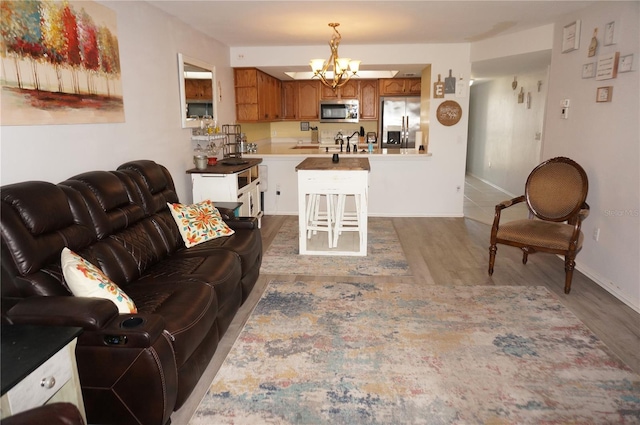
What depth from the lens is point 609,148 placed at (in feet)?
11.9

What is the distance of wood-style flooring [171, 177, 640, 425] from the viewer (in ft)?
8.99

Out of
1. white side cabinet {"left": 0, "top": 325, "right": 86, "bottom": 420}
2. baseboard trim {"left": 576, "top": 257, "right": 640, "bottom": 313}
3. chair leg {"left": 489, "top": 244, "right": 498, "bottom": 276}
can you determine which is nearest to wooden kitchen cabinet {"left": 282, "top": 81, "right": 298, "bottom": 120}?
chair leg {"left": 489, "top": 244, "right": 498, "bottom": 276}

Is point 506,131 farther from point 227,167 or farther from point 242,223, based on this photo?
point 242,223

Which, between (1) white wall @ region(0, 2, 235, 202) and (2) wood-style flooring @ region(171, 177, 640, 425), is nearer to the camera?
(1) white wall @ region(0, 2, 235, 202)

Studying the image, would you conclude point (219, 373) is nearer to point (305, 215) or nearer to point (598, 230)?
point (305, 215)

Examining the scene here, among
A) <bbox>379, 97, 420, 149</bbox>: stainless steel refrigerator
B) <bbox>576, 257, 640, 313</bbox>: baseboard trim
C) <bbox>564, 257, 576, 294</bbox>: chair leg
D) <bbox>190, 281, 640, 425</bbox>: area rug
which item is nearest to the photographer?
<bbox>190, 281, 640, 425</bbox>: area rug

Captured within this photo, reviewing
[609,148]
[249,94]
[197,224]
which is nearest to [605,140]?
[609,148]

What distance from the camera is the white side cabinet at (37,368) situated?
1403mm

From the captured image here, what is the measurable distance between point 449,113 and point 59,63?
4833 mm

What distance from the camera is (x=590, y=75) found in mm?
3875

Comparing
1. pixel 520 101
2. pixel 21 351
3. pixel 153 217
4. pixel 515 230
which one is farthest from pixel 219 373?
pixel 520 101

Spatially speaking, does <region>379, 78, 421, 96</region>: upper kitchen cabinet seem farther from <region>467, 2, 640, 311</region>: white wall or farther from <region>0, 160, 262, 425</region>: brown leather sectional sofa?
<region>0, 160, 262, 425</region>: brown leather sectional sofa

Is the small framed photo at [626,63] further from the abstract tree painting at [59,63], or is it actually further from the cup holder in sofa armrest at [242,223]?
the abstract tree painting at [59,63]

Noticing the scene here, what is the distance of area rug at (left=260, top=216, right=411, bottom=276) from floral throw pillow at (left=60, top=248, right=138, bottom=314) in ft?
6.79
